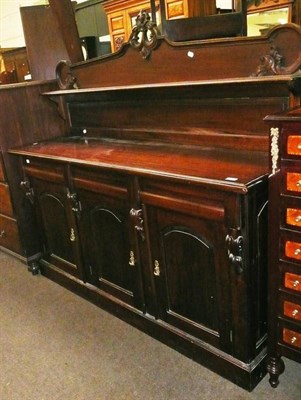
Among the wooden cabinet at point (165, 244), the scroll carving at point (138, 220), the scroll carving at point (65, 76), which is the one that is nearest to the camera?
the wooden cabinet at point (165, 244)

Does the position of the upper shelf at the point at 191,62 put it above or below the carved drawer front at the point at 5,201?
above

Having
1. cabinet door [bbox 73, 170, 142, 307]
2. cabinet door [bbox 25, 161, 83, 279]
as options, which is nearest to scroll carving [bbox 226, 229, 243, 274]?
cabinet door [bbox 73, 170, 142, 307]

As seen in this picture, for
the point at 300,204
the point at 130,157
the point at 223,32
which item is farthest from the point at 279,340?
the point at 223,32

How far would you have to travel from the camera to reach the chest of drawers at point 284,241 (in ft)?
4.15

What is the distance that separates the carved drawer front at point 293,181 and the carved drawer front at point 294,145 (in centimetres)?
7

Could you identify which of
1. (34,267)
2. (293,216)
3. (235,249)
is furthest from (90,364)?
(293,216)

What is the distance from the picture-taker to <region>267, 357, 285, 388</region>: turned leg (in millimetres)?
1590

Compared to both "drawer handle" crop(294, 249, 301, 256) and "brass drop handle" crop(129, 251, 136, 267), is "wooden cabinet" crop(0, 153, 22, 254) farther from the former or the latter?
"drawer handle" crop(294, 249, 301, 256)

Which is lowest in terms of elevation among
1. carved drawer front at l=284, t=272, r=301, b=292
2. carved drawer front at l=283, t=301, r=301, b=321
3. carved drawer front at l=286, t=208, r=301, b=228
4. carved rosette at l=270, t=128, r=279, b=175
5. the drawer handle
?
carved drawer front at l=283, t=301, r=301, b=321

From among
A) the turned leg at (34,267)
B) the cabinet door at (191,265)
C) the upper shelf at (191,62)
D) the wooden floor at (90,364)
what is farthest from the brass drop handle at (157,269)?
the turned leg at (34,267)

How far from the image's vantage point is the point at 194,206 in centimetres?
152

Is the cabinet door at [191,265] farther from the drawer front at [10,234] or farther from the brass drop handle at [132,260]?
the drawer front at [10,234]

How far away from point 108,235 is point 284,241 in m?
0.97

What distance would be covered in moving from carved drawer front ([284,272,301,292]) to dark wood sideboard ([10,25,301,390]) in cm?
13
